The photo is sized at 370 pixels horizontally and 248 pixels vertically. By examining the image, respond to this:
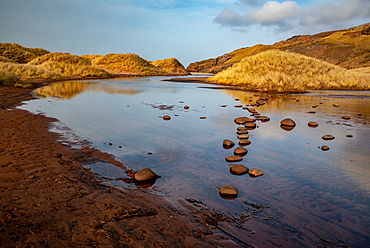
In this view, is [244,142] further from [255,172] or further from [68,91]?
[68,91]

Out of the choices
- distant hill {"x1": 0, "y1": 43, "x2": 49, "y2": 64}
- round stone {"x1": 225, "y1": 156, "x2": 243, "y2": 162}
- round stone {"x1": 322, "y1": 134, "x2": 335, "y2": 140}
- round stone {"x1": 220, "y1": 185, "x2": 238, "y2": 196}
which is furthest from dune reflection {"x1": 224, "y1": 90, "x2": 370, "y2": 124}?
distant hill {"x1": 0, "y1": 43, "x2": 49, "y2": 64}

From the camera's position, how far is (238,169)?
14.1ft

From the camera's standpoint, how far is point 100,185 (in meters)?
3.56

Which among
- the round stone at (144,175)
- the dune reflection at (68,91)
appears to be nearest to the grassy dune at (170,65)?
the dune reflection at (68,91)

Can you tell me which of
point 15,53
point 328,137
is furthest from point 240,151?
point 15,53

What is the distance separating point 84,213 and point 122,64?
5990cm

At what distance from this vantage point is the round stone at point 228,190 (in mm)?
3473

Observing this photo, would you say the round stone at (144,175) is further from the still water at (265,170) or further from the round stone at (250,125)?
the round stone at (250,125)

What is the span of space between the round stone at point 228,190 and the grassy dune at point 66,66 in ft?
127

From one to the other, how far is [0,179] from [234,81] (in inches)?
965

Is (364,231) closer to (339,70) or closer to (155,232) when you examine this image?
(155,232)

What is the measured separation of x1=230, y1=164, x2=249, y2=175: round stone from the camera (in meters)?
4.25

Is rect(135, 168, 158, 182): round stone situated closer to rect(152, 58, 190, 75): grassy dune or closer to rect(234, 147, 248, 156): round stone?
rect(234, 147, 248, 156): round stone

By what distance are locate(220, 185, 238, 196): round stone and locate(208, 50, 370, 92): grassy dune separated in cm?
1833
